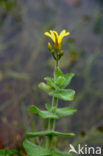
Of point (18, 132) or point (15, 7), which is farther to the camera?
point (15, 7)

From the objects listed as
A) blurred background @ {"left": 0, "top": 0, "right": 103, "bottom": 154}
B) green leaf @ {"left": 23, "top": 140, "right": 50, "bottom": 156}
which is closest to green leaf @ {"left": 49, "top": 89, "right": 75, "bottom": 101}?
green leaf @ {"left": 23, "top": 140, "right": 50, "bottom": 156}

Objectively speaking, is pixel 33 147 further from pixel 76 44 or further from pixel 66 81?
pixel 76 44

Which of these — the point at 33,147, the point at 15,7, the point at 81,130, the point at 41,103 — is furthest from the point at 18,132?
the point at 15,7

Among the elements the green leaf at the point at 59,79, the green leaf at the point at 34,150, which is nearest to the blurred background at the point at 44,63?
the green leaf at the point at 34,150

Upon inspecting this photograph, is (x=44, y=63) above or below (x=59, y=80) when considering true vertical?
above

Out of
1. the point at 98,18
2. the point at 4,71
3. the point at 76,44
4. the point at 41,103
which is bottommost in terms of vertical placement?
the point at 41,103

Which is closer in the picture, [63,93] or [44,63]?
[63,93]

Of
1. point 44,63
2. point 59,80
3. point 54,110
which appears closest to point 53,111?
point 54,110

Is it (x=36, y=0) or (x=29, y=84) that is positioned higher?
(x=36, y=0)

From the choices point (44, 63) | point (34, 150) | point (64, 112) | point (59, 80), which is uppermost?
point (44, 63)

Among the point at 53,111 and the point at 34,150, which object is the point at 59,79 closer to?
the point at 53,111
